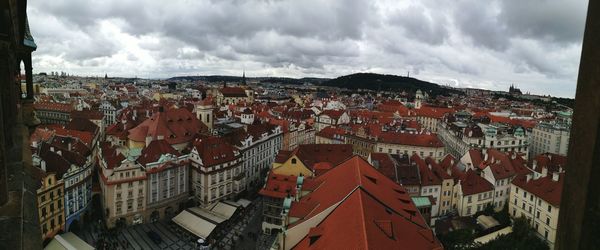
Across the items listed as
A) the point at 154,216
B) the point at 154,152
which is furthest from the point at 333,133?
the point at 154,216

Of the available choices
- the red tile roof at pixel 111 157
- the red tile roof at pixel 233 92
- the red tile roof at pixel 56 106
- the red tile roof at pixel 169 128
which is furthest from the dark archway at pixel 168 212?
the red tile roof at pixel 233 92

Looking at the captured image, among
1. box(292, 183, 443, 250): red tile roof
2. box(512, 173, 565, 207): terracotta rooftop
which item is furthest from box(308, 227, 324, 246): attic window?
box(512, 173, 565, 207): terracotta rooftop

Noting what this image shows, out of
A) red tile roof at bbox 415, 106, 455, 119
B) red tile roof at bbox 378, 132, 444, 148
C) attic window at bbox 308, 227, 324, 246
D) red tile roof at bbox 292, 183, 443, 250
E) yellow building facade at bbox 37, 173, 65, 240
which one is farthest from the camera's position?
red tile roof at bbox 415, 106, 455, 119

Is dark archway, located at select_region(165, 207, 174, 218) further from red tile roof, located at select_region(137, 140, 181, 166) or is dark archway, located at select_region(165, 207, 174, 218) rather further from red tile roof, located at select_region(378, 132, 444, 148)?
red tile roof, located at select_region(378, 132, 444, 148)

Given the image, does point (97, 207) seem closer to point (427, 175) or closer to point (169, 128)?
point (169, 128)

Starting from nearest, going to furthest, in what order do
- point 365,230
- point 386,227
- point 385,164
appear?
1. point 365,230
2. point 386,227
3. point 385,164

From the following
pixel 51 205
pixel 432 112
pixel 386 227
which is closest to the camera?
pixel 386 227

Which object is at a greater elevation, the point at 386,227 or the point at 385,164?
the point at 386,227

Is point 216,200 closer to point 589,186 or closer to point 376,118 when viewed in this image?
point 589,186

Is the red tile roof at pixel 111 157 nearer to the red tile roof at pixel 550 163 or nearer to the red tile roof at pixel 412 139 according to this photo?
the red tile roof at pixel 412 139

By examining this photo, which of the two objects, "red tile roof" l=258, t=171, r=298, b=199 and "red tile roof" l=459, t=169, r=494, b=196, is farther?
"red tile roof" l=459, t=169, r=494, b=196

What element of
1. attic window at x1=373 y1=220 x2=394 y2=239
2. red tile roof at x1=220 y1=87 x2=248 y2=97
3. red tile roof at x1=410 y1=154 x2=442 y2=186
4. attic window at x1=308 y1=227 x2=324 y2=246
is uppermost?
red tile roof at x1=220 y1=87 x2=248 y2=97
